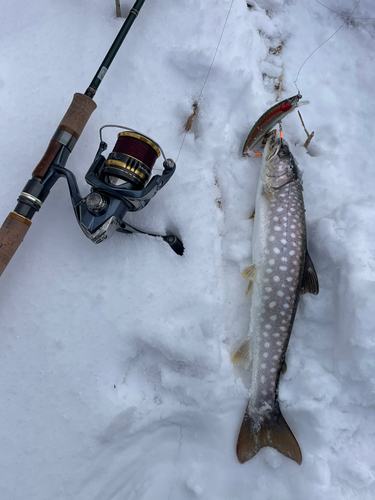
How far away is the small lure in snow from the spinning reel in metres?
0.69

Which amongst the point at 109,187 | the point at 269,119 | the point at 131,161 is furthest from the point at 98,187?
the point at 269,119

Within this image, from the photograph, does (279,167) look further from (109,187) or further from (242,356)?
(242,356)

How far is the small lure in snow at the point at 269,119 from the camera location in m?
1.90

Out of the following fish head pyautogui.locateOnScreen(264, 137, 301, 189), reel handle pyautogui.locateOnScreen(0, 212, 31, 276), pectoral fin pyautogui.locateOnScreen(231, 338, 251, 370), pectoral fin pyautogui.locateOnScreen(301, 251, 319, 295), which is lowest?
pectoral fin pyautogui.locateOnScreen(231, 338, 251, 370)

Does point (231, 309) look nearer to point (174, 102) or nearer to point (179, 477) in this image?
point (179, 477)

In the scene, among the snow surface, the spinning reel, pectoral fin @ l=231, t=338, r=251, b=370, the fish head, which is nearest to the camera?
the spinning reel

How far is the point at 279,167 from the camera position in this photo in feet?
6.75

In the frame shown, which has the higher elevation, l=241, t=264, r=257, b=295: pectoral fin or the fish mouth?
the fish mouth

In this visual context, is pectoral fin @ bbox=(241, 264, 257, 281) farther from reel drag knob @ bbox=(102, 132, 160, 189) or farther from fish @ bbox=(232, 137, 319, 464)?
reel drag knob @ bbox=(102, 132, 160, 189)

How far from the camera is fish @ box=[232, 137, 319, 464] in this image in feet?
6.07

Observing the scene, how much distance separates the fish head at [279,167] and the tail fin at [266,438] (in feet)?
4.38

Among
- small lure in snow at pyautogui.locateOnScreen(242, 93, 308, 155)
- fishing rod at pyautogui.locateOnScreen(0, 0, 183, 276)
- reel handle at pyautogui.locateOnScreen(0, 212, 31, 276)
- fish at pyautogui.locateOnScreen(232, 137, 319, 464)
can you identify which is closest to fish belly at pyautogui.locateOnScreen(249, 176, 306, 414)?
fish at pyautogui.locateOnScreen(232, 137, 319, 464)

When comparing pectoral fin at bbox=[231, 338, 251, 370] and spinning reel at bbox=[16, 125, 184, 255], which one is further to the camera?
pectoral fin at bbox=[231, 338, 251, 370]

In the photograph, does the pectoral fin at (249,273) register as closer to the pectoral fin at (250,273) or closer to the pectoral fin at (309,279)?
the pectoral fin at (250,273)
